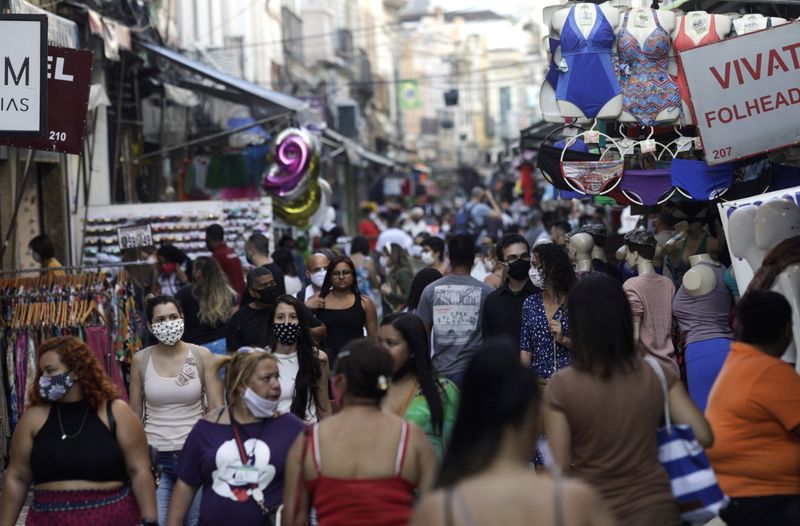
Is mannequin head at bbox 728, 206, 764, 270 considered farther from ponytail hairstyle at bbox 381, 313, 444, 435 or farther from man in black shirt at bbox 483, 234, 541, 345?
ponytail hairstyle at bbox 381, 313, 444, 435

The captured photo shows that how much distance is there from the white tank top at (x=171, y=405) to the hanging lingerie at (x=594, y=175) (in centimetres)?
378

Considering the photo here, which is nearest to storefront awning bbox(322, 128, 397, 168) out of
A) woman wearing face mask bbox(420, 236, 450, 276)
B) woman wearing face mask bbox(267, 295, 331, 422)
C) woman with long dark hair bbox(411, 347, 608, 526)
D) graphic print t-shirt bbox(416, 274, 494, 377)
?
woman wearing face mask bbox(420, 236, 450, 276)

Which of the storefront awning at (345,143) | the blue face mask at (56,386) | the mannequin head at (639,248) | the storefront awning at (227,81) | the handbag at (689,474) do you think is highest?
the storefront awning at (345,143)

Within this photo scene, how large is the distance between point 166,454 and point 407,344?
1883 mm

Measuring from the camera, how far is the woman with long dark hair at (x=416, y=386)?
607cm

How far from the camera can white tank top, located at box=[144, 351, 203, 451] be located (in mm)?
7598

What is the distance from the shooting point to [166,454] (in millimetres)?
7469

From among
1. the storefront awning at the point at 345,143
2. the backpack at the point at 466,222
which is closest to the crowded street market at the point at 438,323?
the backpack at the point at 466,222

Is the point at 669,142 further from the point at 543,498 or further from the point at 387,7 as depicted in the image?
the point at 387,7

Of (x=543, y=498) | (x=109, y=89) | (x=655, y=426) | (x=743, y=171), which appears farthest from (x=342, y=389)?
(x=109, y=89)

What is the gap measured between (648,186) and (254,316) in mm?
3079

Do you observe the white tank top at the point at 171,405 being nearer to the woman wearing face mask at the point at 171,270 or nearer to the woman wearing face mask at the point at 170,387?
the woman wearing face mask at the point at 170,387

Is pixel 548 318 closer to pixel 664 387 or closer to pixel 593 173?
pixel 593 173

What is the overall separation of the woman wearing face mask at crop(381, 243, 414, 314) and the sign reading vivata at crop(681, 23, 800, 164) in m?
6.01
